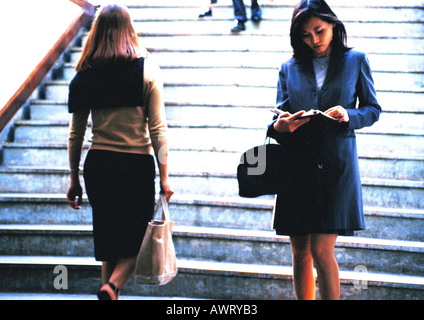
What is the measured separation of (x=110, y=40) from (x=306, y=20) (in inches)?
32.0

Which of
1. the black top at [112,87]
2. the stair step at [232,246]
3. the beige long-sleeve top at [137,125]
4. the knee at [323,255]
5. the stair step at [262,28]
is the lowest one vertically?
the stair step at [232,246]

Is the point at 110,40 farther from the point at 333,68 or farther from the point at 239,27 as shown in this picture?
the point at 239,27

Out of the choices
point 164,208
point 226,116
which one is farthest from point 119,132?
point 226,116

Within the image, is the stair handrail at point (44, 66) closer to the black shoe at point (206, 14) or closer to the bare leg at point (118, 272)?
the black shoe at point (206, 14)

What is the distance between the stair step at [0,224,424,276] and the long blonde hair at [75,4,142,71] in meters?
1.34

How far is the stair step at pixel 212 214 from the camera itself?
2846 millimetres

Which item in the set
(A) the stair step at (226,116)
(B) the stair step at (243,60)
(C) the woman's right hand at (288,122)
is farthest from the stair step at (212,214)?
(B) the stair step at (243,60)

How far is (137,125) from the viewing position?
1870 millimetres

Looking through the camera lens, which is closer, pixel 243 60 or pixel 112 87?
pixel 112 87

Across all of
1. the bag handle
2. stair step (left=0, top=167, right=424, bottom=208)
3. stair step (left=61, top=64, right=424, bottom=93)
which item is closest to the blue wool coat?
the bag handle

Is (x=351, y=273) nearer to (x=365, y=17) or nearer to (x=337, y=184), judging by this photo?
(x=337, y=184)

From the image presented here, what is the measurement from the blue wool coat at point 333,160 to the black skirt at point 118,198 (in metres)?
0.60

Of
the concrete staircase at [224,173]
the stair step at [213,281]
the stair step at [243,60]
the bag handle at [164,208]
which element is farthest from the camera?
the stair step at [243,60]

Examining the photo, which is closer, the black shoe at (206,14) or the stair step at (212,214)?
the stair step at (212,214)
